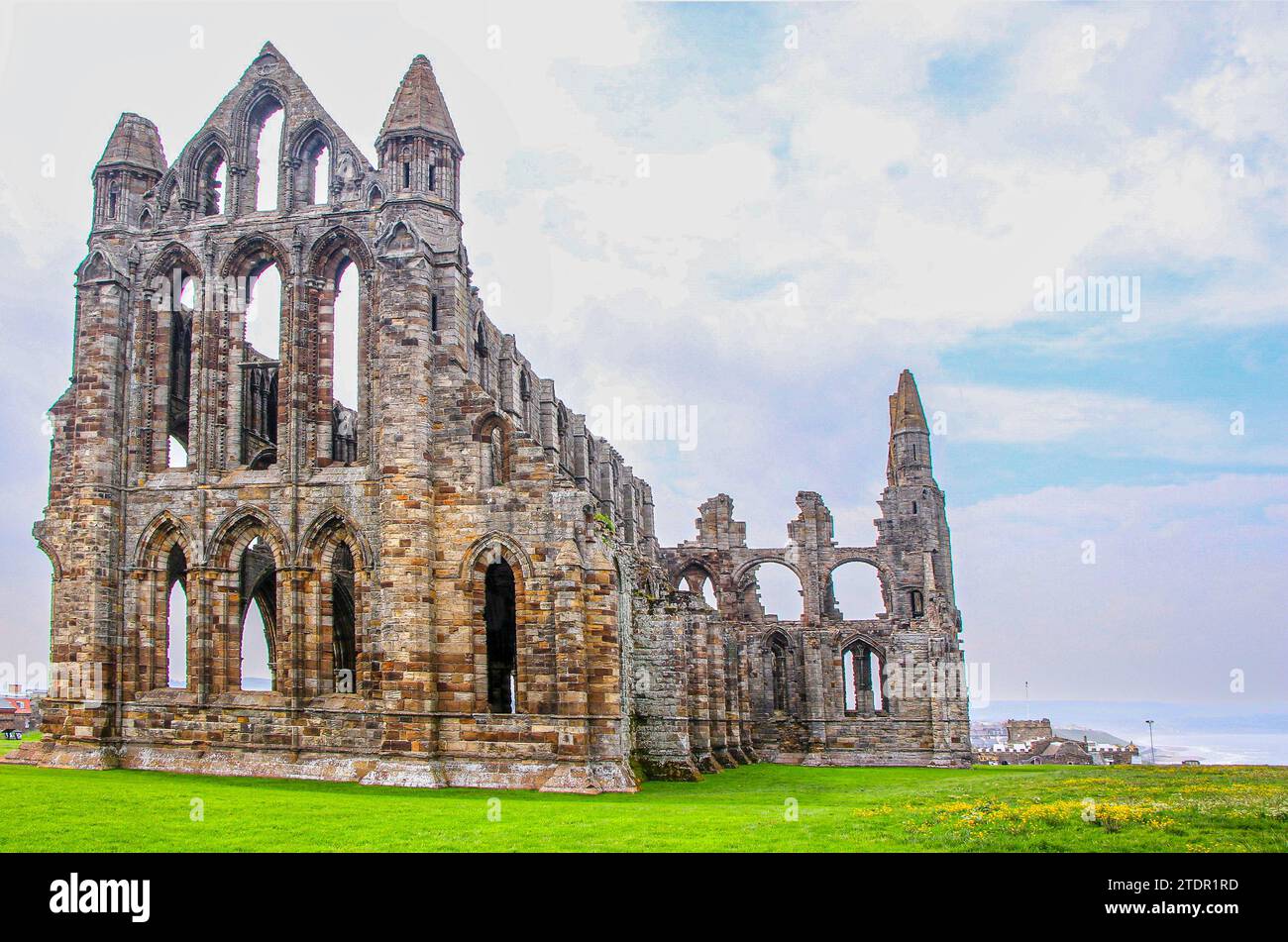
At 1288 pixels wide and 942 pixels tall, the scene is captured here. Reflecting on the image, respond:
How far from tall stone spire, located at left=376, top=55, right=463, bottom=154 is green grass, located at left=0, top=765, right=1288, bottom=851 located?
52.0 feet

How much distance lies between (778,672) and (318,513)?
33.4 meters

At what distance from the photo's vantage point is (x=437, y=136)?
2939 cm

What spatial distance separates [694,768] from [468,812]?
14.0m

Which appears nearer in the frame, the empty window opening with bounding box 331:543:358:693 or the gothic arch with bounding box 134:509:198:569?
the gothic arch with bounding box 134:509:198:569

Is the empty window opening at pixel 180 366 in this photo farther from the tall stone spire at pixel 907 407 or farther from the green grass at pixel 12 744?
the tall stone spire at pixel 907 407

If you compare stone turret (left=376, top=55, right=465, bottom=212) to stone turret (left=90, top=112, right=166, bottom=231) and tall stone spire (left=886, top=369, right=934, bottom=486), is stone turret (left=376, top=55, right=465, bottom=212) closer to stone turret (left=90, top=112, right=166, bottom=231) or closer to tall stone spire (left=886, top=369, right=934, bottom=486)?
stone turret (left=90, top=112, right=166, bottom=231)

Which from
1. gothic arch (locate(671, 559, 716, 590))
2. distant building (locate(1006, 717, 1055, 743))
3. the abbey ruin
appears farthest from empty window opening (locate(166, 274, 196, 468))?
distant building (locate(1006, 717, 1055, 743))

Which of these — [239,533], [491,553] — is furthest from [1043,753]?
[239,533]

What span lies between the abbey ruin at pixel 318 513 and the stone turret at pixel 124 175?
0.07 metres

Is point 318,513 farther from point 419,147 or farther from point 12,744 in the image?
point 12,744

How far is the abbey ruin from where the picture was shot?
26.3 m

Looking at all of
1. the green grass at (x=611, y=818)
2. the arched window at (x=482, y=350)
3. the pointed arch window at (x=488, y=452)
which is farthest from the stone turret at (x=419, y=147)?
the green grass at (x=611, y=818)

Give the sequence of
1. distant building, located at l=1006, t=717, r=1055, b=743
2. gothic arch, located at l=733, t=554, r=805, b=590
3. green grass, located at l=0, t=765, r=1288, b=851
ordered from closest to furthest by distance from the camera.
Result: green grass, located at l=0, t=765, r=1288, b=851 < gothic arch, located at l=733, t=554, r=805, b=590 < distant building, located at l=1006, t=717, r=1055, b=743
